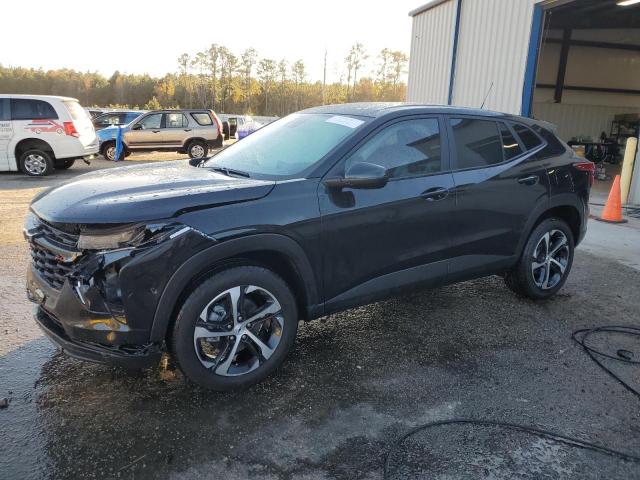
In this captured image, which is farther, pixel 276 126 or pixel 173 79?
pixel 173 79

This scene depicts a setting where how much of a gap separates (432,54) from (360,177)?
12780mm

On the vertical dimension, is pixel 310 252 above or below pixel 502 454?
above

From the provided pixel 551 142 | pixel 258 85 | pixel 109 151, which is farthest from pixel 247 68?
pixel 551 142

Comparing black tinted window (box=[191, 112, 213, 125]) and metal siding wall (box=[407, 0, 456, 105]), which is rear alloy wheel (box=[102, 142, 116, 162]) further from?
metal siding wall (box=[407, 0, 456, 105])

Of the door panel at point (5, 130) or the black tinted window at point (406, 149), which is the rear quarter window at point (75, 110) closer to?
the door panel at point (5, 130)

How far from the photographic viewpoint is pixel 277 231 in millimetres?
2920

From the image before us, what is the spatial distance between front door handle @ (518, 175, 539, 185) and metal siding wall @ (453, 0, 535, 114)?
7169 mm

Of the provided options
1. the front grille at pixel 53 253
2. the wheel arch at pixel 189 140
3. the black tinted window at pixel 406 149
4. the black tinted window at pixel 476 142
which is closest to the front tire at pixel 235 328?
the front grille at pixel 53 253

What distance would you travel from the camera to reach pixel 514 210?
4152 millimetres

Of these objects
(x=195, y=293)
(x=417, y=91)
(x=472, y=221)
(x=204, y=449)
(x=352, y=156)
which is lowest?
(x=204, y=449)

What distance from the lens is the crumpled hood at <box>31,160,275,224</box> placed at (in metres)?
2.60

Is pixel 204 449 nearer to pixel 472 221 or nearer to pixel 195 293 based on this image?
pixel 195 293

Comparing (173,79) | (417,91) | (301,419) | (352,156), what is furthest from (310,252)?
(173,79)

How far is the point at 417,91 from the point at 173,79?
190 ft
